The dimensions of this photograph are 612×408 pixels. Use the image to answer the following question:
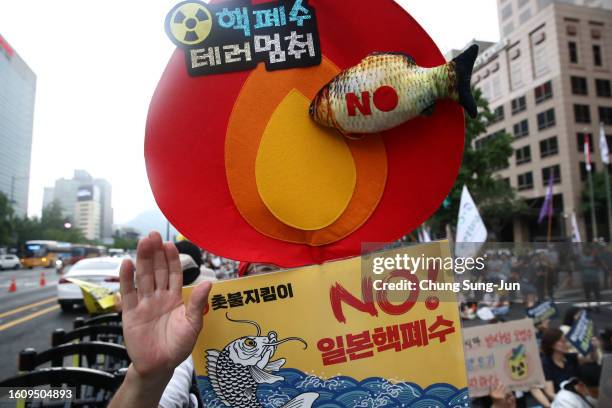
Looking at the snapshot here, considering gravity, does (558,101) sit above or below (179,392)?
above

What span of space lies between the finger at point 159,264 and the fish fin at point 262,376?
310 millimetres

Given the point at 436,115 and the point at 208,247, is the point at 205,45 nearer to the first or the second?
the point at 208,247

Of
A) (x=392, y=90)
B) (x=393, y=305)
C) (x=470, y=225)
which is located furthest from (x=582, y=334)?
(x=392, y=90)

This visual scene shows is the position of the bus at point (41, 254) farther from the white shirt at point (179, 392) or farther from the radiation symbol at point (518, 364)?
the white shirt at point (179, 392)

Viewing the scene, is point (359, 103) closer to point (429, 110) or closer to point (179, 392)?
point (429, 110)

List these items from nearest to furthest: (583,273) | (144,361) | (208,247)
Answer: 1. (144,361)
2. (208,247)
3. (583,273)

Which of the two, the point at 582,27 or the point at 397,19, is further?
the point at 582,27

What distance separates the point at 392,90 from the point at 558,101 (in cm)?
3597

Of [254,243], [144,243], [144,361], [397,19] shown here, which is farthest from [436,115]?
→ [144,361]

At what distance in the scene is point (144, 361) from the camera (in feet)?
3.35

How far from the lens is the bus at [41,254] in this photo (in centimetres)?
3156

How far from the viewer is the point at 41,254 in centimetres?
3169

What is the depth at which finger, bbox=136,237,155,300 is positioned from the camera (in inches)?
42.0

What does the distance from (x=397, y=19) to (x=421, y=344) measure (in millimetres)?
854
